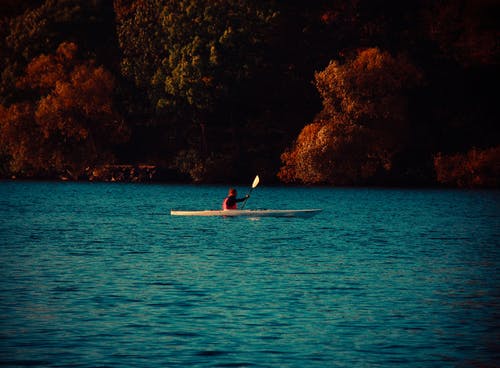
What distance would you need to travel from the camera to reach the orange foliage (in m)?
75.1

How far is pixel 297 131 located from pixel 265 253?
181 ft

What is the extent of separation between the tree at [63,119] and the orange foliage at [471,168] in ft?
90.7

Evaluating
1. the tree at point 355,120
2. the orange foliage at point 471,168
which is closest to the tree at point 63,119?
the tree at point 355,120

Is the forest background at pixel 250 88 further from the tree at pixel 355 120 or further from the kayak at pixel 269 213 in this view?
the kayak at pixel 269 213

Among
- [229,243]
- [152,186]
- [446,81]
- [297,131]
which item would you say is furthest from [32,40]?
[229,243]

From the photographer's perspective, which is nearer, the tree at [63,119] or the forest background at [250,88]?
the forest background at [250,88]

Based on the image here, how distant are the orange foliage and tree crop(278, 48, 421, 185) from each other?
4.11 meters

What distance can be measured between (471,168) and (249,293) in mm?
56312

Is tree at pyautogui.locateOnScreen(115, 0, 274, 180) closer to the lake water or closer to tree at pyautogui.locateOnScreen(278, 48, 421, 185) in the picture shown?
tree at pyautogui.locateOnScreen(278, 48, 421, 185)

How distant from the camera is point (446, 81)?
277ft

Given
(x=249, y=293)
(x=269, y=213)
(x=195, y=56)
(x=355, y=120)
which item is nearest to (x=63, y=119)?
→ (x=195, y=56)

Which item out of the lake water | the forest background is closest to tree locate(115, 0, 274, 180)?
the forest background

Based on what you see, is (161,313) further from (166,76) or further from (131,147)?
(131,147)

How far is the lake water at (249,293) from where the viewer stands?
15.8 metres
